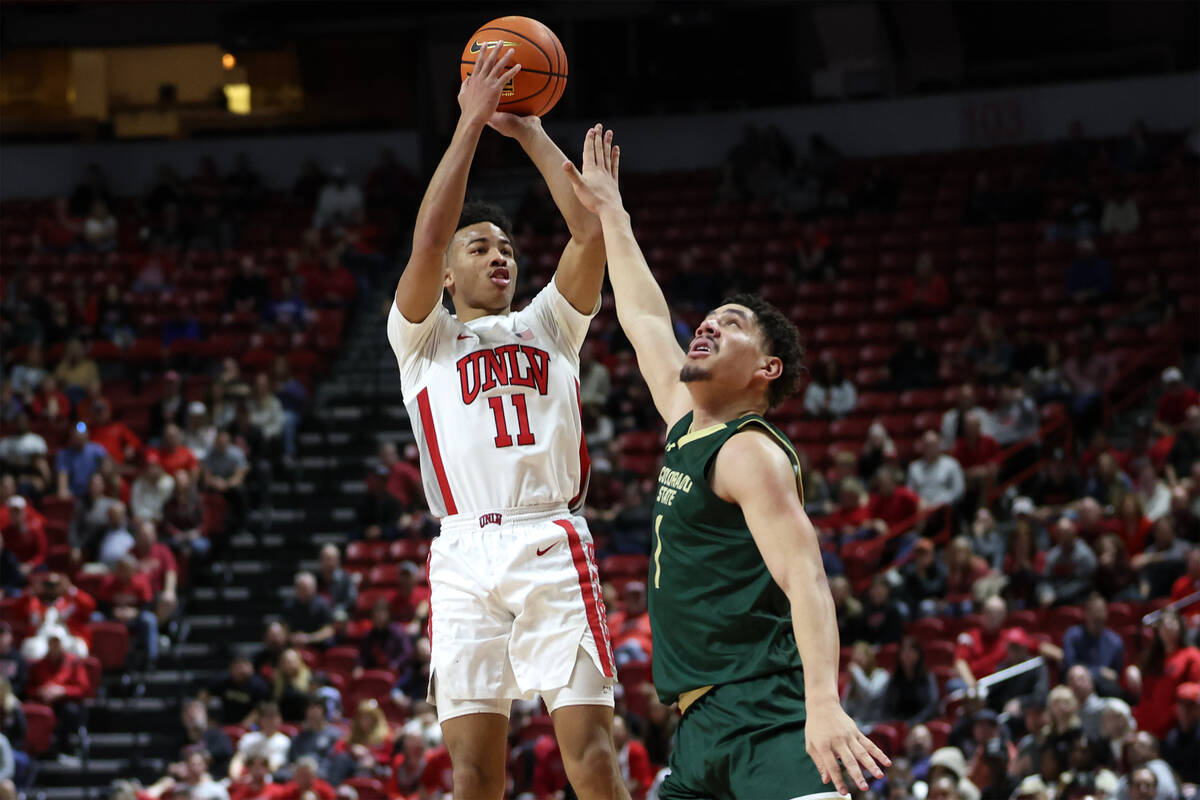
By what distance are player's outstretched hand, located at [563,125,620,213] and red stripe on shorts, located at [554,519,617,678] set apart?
0.98m

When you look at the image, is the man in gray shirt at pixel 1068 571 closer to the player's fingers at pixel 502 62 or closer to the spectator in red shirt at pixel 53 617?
the spectator in red shirt at pixel 53 617

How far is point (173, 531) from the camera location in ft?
48.1

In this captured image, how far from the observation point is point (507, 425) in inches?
192

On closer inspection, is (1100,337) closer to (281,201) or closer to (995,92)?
(995,92)

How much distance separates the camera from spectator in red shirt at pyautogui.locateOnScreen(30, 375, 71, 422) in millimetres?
16078

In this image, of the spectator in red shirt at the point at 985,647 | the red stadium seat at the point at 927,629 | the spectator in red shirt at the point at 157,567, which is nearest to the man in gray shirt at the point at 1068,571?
the spectator in red shirt at the point at 985,647

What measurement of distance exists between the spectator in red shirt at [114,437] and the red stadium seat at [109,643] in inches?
95.1

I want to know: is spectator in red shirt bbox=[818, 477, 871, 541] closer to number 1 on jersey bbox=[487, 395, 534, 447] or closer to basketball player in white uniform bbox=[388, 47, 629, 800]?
basketball player in white uniform bbox=[388, 47, 629, 800]

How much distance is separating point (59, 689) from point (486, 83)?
9325mm

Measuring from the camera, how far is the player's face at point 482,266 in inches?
201

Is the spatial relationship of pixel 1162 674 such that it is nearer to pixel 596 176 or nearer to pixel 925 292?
pixel 596 176

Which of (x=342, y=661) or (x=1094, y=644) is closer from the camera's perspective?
(x=1094, y=644)

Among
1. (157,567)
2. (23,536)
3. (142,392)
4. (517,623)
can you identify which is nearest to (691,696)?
(517,623)

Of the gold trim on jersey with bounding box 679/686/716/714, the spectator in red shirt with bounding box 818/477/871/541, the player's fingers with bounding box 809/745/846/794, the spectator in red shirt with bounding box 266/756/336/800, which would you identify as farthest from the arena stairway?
the player's fingers with bounding box 809/745/846/794
